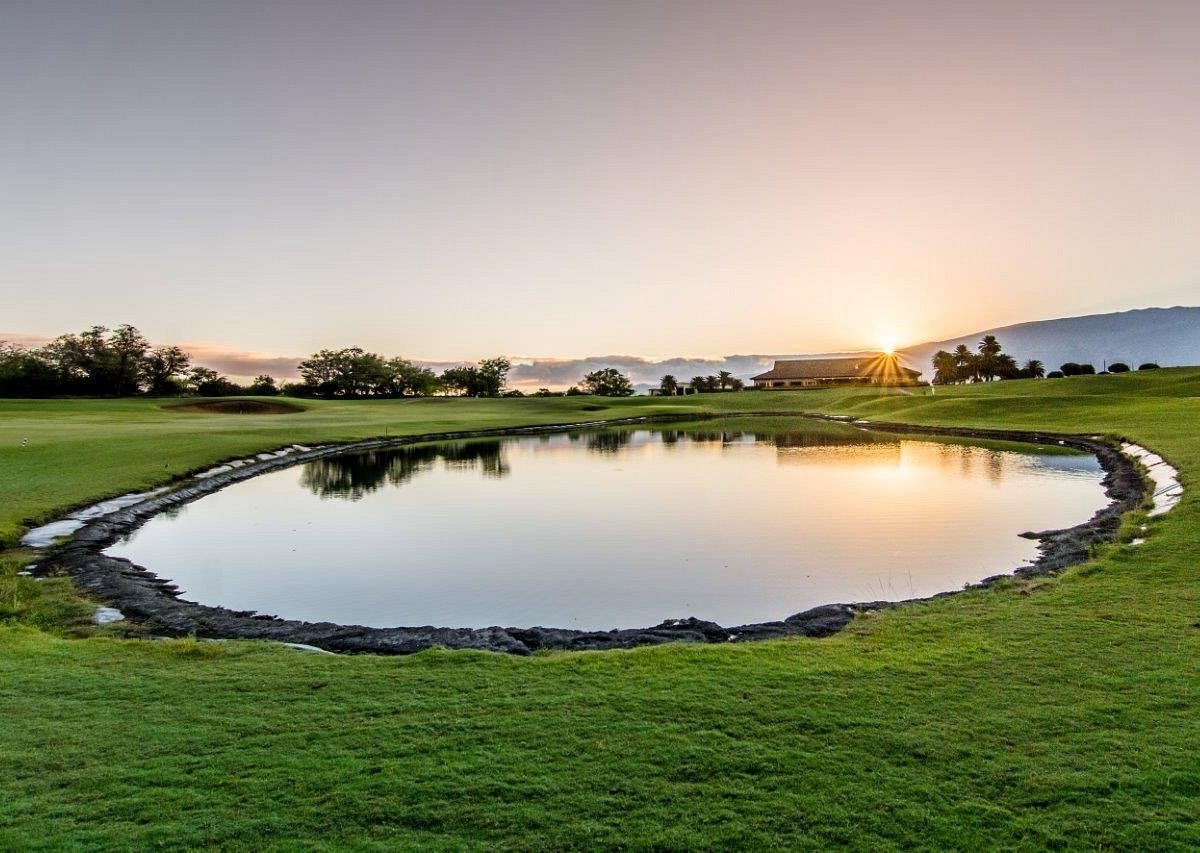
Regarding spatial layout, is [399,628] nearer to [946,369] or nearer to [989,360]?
[989,360]

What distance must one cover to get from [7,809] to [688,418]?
73.2 m

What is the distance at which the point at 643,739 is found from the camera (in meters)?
5.60

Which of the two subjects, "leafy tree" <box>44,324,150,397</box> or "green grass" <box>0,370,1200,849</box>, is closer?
"green grass" <box>0,370,1200,849</box>

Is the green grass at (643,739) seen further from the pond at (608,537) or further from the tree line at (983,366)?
the tree line at (983,366)

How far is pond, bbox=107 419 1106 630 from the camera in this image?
1241cm

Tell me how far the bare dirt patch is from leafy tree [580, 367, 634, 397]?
59.7 m

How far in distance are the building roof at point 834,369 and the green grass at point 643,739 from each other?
395 feet

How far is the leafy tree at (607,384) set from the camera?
12457cm

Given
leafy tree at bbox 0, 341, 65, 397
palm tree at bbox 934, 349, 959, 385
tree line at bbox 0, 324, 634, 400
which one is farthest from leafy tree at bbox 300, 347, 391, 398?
palm tree at bbox 934, 349, 959, 385

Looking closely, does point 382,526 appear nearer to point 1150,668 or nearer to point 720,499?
point 720,499

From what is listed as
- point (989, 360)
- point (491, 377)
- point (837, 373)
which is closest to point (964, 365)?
point (989, 360)

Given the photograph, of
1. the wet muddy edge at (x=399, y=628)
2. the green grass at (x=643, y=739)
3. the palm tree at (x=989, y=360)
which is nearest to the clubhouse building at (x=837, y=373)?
the palm tree at (x=989, y=360)

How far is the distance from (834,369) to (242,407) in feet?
320

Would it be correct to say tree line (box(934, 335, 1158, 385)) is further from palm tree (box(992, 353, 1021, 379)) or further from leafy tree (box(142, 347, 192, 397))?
leafy tree (box(142, 347, 192, 397))
